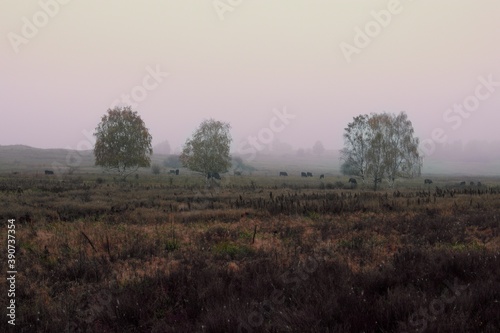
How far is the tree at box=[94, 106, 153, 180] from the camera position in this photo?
4909cm

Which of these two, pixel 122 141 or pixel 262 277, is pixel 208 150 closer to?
pixel 122 141

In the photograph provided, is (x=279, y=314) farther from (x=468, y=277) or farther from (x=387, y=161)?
(x=387, y=161)

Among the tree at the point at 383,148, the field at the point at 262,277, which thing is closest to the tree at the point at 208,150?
the tree at the point at 383,148

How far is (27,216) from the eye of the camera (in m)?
15.6

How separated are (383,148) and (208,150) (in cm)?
2637

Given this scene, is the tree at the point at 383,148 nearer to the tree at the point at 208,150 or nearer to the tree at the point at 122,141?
the tree at the point at 208,150

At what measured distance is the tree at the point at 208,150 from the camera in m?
52.9

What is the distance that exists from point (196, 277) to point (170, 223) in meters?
8.52

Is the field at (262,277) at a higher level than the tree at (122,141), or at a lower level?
lower

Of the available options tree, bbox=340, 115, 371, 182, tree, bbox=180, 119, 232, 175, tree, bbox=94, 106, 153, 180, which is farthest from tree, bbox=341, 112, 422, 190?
tree, bbox=94, 106, 153, 180

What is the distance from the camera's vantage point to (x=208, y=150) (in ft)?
175

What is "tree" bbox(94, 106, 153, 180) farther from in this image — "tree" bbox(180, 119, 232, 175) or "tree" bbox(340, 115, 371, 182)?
"tree" bbox(340, 115, 371, 182)

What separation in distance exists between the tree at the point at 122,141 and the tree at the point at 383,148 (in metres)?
31.1

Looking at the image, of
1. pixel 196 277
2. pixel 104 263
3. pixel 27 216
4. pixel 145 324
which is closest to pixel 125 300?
pixel 145 324
